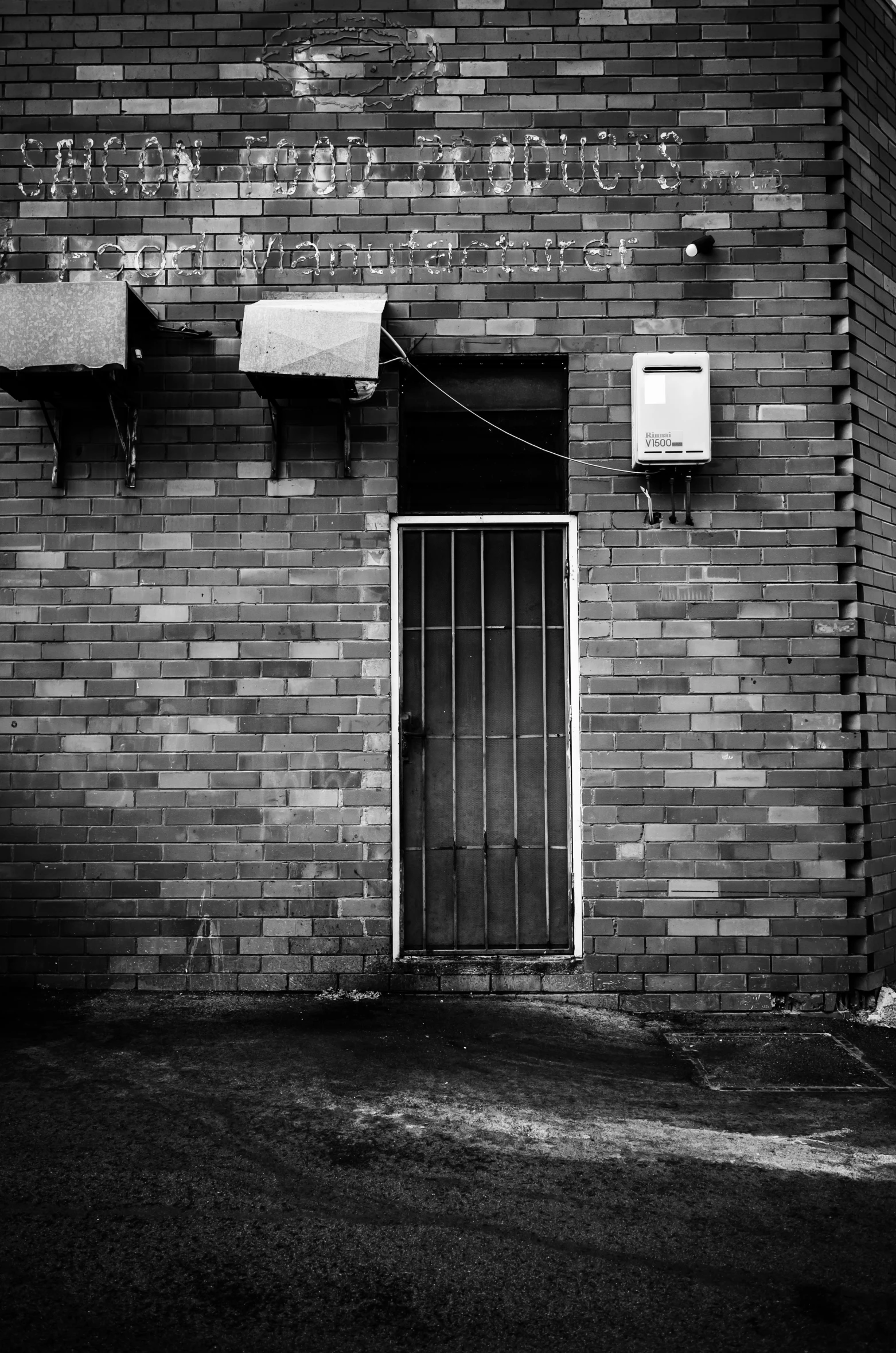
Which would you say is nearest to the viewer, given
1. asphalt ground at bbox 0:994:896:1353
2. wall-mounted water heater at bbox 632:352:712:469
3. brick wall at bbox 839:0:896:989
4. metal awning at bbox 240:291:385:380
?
asphalt ground at bbox 0:994:896:1353

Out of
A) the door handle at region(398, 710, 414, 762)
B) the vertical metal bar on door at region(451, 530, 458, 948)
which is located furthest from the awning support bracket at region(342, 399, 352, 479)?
the door handle at region(398, 710, 414, 762)

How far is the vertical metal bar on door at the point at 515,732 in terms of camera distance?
16.1ft

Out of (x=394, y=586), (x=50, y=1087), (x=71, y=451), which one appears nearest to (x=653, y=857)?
(x=394, y=586)

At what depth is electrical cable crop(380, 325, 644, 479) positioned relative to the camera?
488 centimetres

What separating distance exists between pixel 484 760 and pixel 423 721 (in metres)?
0.39

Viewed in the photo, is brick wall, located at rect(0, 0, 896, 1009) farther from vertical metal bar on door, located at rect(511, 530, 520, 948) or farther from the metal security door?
vertical metal bar on door, located at rect(511, 530, 520, 948)

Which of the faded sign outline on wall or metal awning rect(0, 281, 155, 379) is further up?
the faded sign outline on wall

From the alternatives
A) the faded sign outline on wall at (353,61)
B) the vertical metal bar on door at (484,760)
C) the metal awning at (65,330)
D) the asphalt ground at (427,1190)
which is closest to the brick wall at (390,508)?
the faded sign outline on wall at (353,61)

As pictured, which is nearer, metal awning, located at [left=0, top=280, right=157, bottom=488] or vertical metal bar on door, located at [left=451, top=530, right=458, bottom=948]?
metal awning, located at [left=0, top=280, right=157, bottom=488]

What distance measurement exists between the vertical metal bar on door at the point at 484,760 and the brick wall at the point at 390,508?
0.31 meters

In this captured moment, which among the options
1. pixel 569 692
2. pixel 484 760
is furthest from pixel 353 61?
pixel 484 760

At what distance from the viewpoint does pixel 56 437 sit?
194 inches

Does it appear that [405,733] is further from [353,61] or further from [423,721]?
[353,61]

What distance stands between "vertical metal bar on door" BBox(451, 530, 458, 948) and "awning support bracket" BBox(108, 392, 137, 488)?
1748 millimetres
